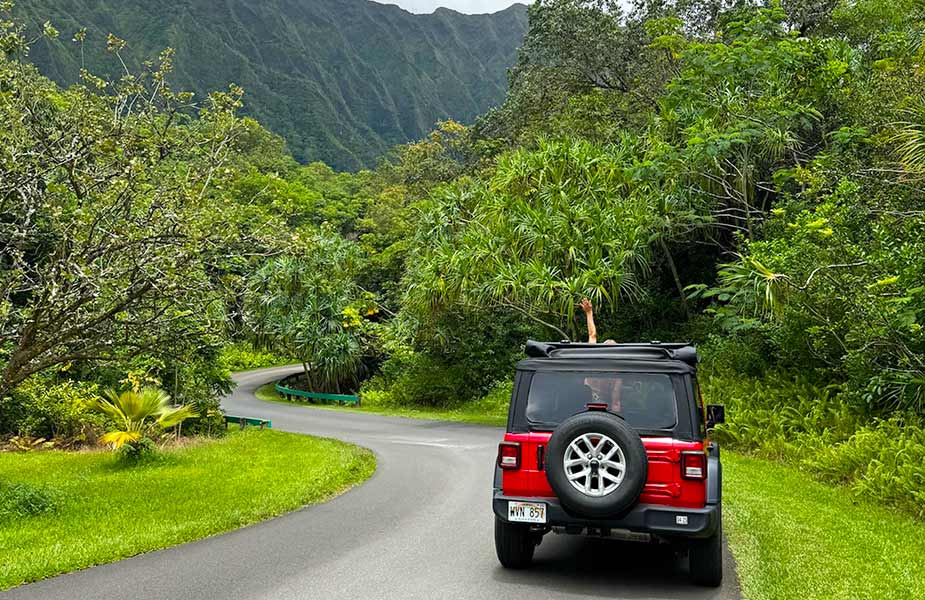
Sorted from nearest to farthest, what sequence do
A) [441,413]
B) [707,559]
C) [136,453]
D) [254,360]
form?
[707,559]
[136,453]
[441,413]
[254,360]

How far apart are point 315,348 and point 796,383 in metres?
22.8

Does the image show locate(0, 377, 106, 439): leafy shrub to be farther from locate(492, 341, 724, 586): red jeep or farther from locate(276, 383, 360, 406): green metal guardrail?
locate(492, 341, 724, 586): red jeep

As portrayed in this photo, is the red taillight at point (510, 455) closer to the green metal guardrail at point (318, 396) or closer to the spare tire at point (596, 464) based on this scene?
the spare tire at point (596, 464)

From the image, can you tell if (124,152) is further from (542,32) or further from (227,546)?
(542,32)

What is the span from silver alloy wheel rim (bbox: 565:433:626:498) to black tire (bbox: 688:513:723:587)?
0.97 m

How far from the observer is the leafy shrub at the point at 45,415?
57.2 feet

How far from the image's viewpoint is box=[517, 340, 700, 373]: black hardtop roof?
6.26 m

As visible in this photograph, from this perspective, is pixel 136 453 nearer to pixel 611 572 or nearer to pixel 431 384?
pixel 611 572

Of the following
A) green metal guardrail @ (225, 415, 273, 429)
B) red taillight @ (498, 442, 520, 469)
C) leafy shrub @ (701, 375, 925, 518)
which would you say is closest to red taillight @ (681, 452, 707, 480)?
red taillight @ (498, 442, 520, 469)

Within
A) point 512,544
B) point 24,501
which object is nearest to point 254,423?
point 24,501

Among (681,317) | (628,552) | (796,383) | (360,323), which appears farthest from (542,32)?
(628,552)

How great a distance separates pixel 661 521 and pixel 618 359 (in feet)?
4.54

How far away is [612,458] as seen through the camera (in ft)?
19.0

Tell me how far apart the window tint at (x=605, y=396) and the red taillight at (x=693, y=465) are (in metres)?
0.30
